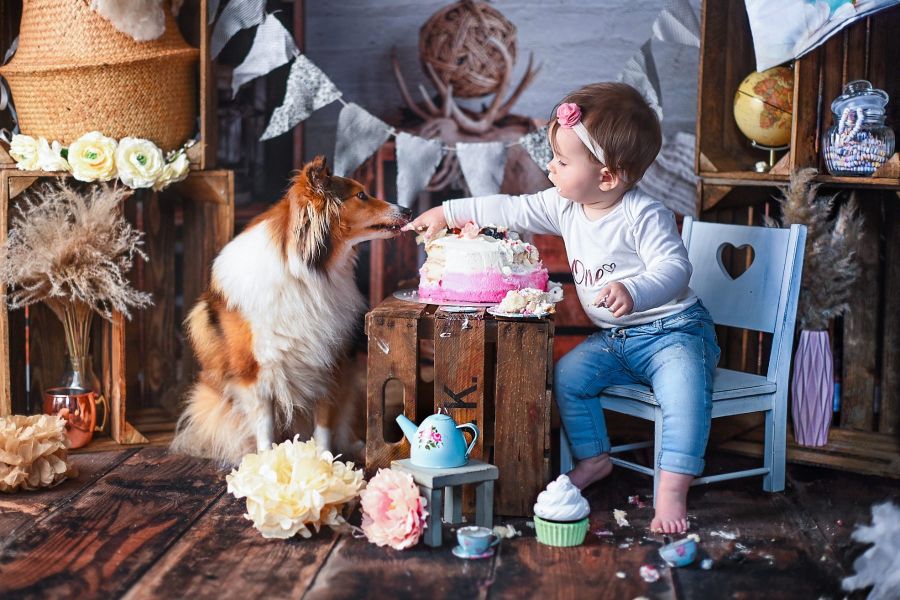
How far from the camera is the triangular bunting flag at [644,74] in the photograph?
3.11m

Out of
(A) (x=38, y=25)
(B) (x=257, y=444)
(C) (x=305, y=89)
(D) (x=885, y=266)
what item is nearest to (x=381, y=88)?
(C) (x=305, y=89)

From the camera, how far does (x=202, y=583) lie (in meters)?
2.06

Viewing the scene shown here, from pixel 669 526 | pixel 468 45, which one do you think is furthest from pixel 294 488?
pixel 468 45

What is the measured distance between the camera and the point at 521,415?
2441 mm

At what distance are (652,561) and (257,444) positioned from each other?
4.04 feet

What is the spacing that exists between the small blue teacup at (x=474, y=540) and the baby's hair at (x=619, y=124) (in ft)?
3.34

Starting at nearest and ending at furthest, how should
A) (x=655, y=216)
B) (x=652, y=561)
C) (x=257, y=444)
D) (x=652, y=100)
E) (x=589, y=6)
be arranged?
(x=652, y=561), (x=655, y=216), (x=257, y=444), (x=652, y=100), (x=589, y=6)

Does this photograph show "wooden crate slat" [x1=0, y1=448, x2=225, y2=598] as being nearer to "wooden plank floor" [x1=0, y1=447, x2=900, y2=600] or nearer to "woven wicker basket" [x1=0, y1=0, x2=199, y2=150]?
"wooden plank floor" [x1=0, y1=447, x2=900, y2=600]

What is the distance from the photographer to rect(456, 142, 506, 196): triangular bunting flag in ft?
10.7

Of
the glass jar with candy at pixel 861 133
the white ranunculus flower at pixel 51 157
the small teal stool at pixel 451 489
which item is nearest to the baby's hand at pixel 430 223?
the small teal stool at pixel 451 489

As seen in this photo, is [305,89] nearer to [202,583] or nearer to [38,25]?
[38,25]

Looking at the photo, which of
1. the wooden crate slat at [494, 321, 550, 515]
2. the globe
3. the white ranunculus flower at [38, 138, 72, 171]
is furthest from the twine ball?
the wooden crate slat at [494, 321, 550, 515]

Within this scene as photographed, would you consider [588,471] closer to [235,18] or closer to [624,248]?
[624,248]

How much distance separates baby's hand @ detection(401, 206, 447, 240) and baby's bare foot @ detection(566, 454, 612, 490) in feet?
2.55
